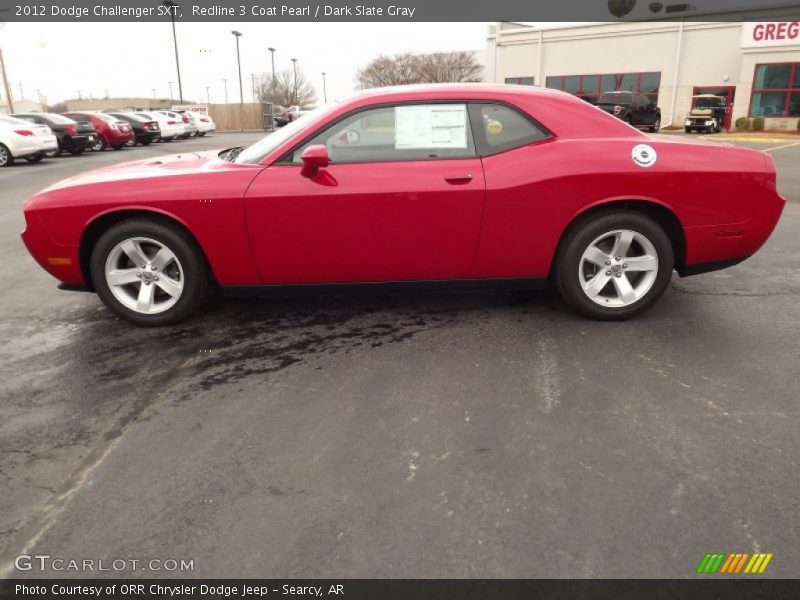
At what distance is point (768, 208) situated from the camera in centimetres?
419

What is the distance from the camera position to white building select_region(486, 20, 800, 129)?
29891 millimetres

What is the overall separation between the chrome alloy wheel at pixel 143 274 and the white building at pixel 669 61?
109 ft

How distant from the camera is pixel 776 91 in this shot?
99.0 ft

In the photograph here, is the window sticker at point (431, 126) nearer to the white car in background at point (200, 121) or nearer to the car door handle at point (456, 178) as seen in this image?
the car door handle at point (456, 178)

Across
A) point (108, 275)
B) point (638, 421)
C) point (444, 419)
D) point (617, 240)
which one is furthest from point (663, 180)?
point (108, 275)

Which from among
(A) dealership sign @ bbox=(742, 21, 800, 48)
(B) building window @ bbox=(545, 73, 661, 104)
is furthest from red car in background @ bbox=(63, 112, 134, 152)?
(A) dealership sign @ bbox=(742, 21, 800, 48)

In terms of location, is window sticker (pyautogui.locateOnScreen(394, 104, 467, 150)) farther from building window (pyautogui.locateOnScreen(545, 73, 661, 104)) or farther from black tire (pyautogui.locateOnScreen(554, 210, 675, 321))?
building window (pyautogui.locateOnScreen(545, 73, 661, 104))

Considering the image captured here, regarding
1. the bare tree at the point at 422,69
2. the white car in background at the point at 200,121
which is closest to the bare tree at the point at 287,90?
the bare tree at the point at 422,69

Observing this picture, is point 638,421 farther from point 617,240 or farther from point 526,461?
point 617,240

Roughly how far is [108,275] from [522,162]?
9.33 ft

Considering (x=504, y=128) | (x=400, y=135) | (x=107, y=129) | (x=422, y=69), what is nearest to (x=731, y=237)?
(x=504, y=128)

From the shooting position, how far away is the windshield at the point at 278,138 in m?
4.17
